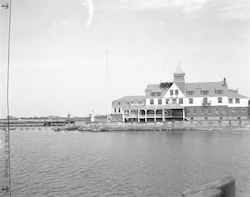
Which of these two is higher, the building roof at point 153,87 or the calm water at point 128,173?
the building roof at point 153,87

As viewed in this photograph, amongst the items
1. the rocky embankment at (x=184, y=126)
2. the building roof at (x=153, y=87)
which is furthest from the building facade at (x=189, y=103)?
the rocky embankment at (x=184, y=126)

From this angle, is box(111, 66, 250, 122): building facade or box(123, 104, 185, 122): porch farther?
box(123, 104, 185, 122): porch

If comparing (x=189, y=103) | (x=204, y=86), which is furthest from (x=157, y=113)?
(x=204, y=86)

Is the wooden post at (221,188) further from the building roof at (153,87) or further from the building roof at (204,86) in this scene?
the building roof at (153,87)

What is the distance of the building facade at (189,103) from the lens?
7175 centimetres

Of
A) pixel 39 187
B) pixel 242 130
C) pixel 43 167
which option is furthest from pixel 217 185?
pixel 242 130

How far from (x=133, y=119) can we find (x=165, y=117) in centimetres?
1018

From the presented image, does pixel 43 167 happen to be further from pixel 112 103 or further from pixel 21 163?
pixel 112 103

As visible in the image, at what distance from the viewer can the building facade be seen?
235ft

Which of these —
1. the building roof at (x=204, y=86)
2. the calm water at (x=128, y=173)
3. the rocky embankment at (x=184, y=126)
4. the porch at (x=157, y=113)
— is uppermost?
the building roof at (x=204, y=86)

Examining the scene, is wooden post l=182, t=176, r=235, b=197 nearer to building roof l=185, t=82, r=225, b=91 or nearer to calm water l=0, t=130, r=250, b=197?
calm water l=0, t=130, r=250, b=197

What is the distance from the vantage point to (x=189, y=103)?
74.6 m

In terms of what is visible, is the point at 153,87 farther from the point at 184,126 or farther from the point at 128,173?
the point at 128,173

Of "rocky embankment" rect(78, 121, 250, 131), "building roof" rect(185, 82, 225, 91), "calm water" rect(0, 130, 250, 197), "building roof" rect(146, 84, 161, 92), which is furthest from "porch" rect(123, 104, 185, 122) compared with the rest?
"calm water" rect(0, 130, 250, 197)
